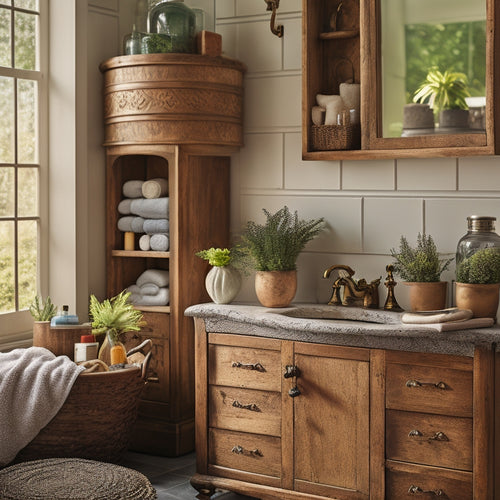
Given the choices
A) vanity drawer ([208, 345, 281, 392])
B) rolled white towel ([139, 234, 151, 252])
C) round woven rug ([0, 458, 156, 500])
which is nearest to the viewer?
round woven rug ([0, 458, 156, 500])

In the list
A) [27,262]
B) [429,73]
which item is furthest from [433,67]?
[27,262]

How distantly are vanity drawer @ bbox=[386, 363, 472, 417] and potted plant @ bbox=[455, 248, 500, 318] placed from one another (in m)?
0.30

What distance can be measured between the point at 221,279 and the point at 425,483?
4.03 ft

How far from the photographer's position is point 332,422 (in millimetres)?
3143

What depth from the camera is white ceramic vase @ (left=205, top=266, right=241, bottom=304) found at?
11.8 feet

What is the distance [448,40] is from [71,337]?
2036 mm

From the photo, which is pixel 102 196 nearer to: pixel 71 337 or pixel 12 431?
Result: pixel 71 337

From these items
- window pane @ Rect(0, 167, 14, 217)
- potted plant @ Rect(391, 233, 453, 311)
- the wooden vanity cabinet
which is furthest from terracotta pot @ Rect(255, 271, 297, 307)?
window pane @ Rect(0, 167, 14, 217)

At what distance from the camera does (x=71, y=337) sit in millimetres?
3568

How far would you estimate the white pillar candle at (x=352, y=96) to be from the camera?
3.52m

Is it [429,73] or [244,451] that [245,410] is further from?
[429,73]

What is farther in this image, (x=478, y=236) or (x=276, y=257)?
(x=276, y=257)

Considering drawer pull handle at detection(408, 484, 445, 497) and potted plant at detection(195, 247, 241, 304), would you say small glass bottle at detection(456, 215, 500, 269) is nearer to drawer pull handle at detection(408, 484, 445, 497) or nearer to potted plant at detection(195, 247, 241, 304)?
drawer pull handle at detection(408, 484, 445, 497)

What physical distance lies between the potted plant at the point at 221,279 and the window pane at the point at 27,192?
3.02ft
